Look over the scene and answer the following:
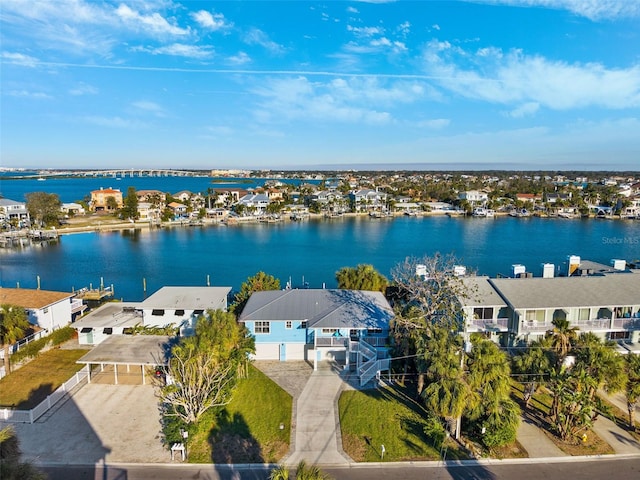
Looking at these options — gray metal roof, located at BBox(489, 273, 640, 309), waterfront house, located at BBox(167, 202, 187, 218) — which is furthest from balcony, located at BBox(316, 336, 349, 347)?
waterfront house, located at BBox(167, 202, 187, 218)

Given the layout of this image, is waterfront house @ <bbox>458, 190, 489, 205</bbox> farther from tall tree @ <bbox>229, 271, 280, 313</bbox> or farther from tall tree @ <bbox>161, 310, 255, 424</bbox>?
tall tree @ <bbox>161, 310, 255, 424</bbox>

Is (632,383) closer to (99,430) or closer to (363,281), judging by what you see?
(363,281)

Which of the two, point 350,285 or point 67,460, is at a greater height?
point 350,285

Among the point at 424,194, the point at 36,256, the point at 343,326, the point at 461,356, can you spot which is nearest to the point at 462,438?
the point at 461,356

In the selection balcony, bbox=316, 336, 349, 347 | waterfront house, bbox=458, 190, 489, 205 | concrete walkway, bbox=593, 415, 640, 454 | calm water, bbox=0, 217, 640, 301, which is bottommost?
calm water, bbox=0, 217, 640, 301

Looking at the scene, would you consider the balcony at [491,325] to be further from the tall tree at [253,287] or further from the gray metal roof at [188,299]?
the gray metal roof at [188,299]

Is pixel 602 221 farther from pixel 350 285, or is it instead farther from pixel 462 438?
pixel 462 438
